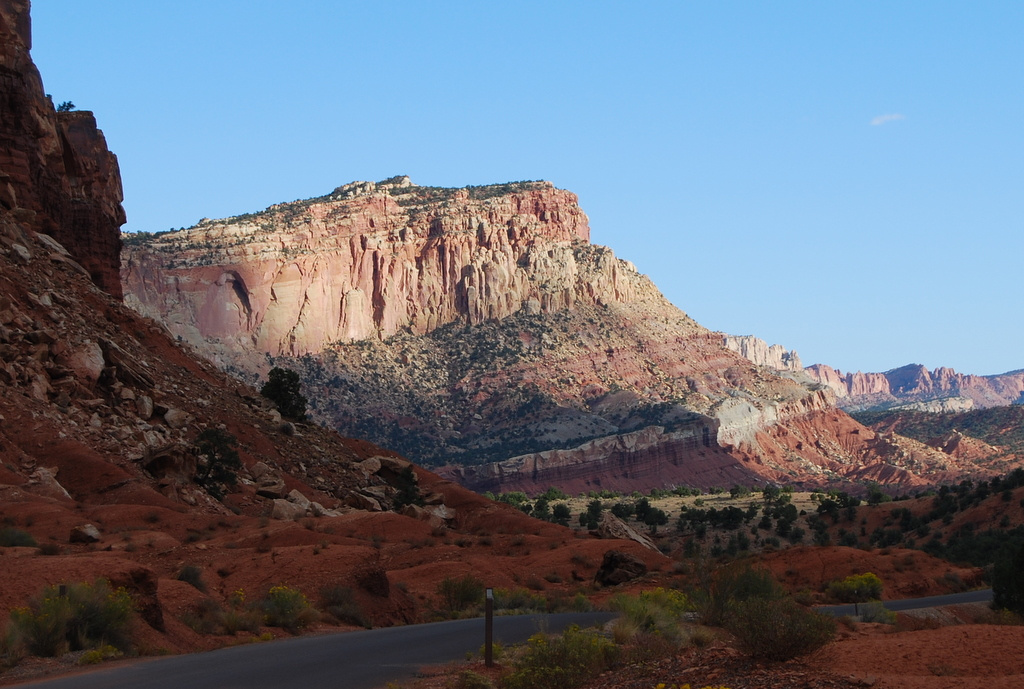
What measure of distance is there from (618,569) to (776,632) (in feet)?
63.5

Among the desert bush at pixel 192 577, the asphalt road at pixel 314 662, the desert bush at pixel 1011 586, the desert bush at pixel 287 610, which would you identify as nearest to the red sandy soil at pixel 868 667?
the asphalt road at pixel 314 662

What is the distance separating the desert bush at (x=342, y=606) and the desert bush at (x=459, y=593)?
3.62 metres

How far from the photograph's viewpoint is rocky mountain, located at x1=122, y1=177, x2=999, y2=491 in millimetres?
125000

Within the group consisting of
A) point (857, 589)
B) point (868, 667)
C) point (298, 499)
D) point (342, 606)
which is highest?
point (298, 499)

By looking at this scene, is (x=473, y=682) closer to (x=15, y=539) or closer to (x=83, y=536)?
(x=15, y=539)

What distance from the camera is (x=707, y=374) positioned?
143 meters

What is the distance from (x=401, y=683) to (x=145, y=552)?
43.1ft

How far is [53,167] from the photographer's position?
1954 inches

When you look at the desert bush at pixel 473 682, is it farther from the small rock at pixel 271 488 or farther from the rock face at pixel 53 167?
the rock face at pixel 53 167

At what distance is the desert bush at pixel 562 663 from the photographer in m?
12.4

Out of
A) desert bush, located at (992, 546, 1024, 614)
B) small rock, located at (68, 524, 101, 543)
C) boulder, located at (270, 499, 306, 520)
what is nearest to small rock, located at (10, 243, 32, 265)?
boulder, located at (270, 499, 306, 520)

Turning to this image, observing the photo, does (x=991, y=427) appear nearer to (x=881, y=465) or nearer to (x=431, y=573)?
(x=881, y=465)

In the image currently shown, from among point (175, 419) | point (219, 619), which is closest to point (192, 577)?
point (219, 619)

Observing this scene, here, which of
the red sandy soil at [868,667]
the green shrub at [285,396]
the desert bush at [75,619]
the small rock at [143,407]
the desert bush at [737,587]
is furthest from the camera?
the green shrub at [285,396]
